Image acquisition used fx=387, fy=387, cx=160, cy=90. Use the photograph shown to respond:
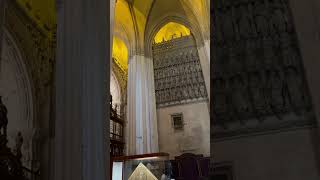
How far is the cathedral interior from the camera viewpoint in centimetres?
234

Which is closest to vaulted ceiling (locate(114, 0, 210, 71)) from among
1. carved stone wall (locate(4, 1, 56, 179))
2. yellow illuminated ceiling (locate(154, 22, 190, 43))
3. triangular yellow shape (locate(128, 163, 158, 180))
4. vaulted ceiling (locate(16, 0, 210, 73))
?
vaulted ceiling (locate(16, 0, 210, 73))

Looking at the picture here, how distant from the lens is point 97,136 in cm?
447

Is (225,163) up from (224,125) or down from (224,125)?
down

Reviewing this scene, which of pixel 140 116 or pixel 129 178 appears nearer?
pixel 129 178

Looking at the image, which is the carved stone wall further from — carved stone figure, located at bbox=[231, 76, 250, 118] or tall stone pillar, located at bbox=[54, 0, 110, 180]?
carved stone figure, located at bbox=[231, 76, 250, 118]

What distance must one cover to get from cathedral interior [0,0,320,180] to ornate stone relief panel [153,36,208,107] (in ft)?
6.04

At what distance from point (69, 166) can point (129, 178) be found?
2.95 meters

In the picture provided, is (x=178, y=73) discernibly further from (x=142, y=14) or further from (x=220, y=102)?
(x=220, y=102)

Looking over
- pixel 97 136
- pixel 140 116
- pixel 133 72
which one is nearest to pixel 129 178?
pixel 97 136

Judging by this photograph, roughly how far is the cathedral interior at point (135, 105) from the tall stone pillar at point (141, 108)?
4 centimetres

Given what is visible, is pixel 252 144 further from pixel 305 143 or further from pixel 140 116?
pixel 140 116

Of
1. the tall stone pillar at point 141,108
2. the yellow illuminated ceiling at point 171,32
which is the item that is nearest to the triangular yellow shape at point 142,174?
the tall stone pillar at point 141,108

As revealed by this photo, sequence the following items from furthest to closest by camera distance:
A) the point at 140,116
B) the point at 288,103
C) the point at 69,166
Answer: the point at 140,116, the point at 69,166, the point at 288,103

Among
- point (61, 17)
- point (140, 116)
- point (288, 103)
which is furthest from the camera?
point (140, 116)
